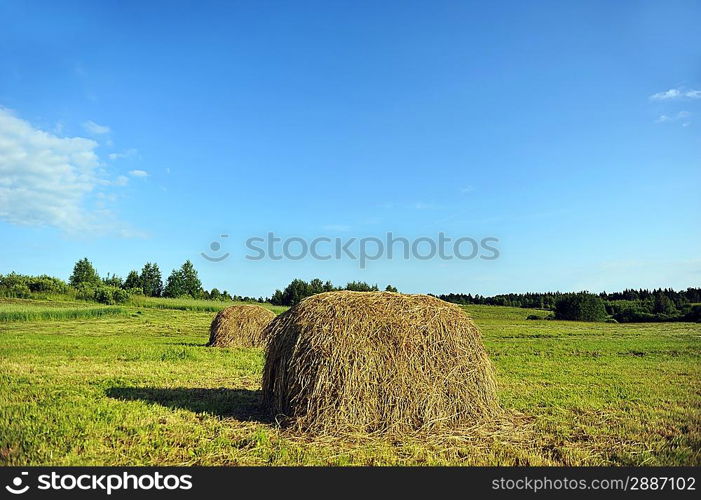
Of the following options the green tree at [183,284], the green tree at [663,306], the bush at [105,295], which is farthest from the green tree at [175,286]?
the green tree at [663,306]

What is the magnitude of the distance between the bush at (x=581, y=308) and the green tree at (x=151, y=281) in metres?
88.5

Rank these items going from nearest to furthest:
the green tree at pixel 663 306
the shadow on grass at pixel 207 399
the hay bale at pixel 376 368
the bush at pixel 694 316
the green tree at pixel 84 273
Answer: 1. the hay bale at pixel 376 368
2. the shadow on grass at pixel 207 399
3. the bush at pixel 694 316
4. the green tree at pixel 663 306
5. the green tree at pixel 84 273

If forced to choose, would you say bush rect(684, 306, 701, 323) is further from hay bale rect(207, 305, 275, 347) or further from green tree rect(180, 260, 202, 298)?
green tree rect(180, 260, 202, 298)

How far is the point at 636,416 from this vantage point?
30.0ft

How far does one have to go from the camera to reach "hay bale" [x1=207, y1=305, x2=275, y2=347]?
21.9 meters

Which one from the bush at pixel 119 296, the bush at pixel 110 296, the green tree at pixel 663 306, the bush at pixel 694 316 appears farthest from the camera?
the bush at pixel 119 296

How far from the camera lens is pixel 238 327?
22344 millimetres

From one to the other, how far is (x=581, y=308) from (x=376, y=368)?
73272mm

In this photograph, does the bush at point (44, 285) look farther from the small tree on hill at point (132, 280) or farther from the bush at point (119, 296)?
the small tree on hill at point (132, 280)

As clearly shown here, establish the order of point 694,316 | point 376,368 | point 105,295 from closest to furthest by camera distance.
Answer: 1. point 376,368
2. point 694,316
3. point 105,295

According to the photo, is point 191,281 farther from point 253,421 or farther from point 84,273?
point 253,421

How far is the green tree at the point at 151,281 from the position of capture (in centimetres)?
11011

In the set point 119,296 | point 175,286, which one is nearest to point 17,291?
point 119,296

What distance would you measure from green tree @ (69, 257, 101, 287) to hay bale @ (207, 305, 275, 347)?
96.0 metres
